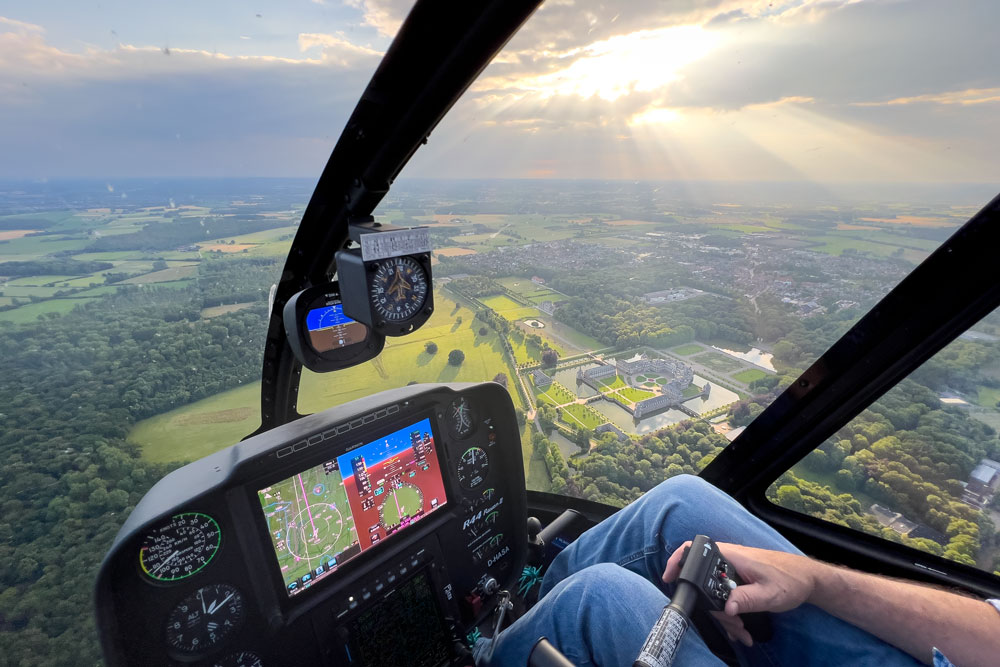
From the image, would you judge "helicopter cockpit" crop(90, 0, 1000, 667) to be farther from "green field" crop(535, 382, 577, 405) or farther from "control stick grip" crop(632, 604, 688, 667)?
"control stick grip" crop(632, 604, 688, 667)

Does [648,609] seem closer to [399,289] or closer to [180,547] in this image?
[399,289]

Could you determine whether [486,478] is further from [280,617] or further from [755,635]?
[755,635]

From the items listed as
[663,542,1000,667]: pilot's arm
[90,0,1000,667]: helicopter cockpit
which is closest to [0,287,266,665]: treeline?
[90,0,1000,667]: helicopter cockpit

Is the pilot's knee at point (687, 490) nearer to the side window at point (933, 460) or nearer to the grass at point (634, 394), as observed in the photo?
the grass at point (634, 394)

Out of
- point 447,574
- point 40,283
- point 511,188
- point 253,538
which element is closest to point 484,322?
point 511,188

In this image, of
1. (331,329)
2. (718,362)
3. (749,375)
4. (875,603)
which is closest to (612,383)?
(718,362)
